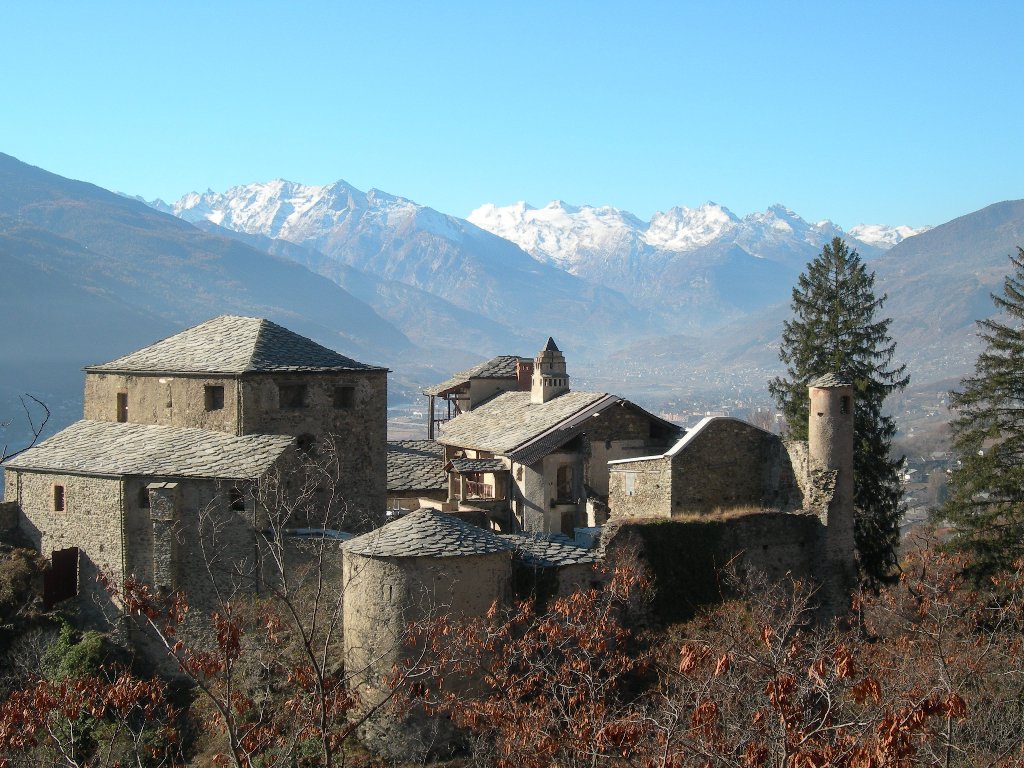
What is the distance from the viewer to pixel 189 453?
3116 cm

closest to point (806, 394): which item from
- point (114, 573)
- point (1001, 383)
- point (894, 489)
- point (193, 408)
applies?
point (894, 489)

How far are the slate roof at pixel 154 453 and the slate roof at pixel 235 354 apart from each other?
72.0 inches

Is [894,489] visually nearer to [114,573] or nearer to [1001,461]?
[1001,461]

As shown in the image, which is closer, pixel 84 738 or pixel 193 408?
pixel 84 738

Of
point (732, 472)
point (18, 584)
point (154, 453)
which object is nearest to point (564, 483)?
point (732, 472)

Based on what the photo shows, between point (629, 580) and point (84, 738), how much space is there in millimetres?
13147

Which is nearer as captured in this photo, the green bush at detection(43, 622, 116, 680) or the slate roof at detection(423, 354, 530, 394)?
the green bush at detection(43, 622, 116, 680)

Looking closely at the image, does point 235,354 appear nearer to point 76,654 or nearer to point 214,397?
point 214,397

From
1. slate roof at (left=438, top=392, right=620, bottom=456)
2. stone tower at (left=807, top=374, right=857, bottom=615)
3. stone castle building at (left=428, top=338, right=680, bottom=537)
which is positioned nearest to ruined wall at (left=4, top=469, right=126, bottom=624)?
stone castle building at (left=428, top=338, right=680, bottom=537)

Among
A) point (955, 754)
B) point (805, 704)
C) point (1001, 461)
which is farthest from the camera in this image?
point (1001, 461)

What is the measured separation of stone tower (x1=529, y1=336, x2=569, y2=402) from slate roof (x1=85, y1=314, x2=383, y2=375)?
1232 centimetres

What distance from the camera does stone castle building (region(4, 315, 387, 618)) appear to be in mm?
A: 29344

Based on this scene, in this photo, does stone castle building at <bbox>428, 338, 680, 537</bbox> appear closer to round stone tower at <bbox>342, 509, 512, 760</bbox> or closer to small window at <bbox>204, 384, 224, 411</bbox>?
small window at <bbox>204, 384, 224, 411</bbox>

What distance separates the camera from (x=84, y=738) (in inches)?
1051
